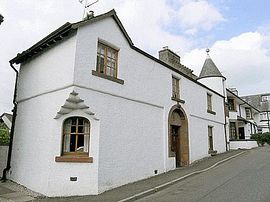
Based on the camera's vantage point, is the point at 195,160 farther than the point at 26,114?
Yes

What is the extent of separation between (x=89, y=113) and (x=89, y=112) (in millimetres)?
51

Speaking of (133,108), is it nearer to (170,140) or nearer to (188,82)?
(170,140)

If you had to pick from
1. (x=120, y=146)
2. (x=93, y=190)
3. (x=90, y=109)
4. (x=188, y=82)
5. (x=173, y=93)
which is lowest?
(x=93, y=190)

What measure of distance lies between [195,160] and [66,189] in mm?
10397

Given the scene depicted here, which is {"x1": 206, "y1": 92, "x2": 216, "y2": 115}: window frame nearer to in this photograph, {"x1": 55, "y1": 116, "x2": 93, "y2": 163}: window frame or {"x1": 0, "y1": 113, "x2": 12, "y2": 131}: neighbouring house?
{"x1": 55, "y1": 116, "x2": 93, "y2": 163}: window frame

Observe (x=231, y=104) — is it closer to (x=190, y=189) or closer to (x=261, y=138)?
(x=261, y=138)

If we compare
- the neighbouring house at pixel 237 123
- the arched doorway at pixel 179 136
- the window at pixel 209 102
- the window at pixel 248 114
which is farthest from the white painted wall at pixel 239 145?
the window at pixel 248 114

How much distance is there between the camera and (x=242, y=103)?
124 feet

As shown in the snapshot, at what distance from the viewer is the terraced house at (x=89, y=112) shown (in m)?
10.2

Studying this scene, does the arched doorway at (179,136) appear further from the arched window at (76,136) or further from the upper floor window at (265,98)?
the upper floor window at (265,98)

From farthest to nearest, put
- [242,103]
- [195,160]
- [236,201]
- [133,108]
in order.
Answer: [242,103]
[195,160]
[133,108]
[236,201]

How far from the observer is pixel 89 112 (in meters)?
10.5

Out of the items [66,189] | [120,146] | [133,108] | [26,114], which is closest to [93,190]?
[66,189]

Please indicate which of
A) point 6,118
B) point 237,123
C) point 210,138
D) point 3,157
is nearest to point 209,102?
point 210,138
